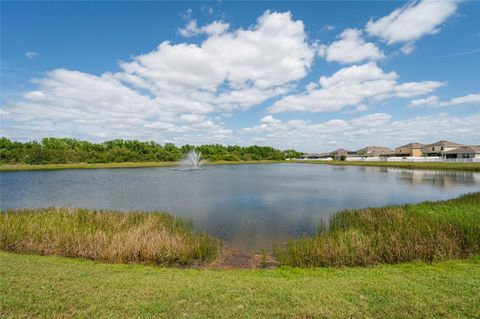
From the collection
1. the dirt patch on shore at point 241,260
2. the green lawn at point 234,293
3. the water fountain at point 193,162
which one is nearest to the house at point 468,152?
the water fountain at point 193,162

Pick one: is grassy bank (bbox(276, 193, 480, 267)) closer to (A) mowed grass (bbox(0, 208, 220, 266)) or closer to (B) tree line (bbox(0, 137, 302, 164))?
(A) mowed grass (bbox(0, 208, 220, 266))

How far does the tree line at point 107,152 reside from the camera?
77.5 m

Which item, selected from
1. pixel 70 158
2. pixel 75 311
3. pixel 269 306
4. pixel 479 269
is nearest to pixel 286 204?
pixel 479 269

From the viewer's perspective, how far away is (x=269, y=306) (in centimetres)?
497

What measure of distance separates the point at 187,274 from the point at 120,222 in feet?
20.7

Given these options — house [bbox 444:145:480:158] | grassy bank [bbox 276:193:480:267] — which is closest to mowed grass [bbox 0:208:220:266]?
grassy bank [bbox 276:193:480:267]

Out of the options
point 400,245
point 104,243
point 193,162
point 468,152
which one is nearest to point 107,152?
point 193,162

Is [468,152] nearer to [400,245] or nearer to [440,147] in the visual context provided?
[440,147]

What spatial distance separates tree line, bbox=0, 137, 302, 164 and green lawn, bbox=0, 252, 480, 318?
296 feet

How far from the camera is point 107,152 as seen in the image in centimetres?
9275

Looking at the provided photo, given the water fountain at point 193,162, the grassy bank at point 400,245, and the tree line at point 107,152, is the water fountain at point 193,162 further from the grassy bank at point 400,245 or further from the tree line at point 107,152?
the grassy bank at point 400,245

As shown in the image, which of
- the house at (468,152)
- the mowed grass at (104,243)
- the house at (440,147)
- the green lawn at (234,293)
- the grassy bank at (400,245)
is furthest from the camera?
the house at (440,147)

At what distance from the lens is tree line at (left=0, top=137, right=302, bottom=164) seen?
3052 inches

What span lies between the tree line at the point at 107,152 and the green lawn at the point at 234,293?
90.3 m
